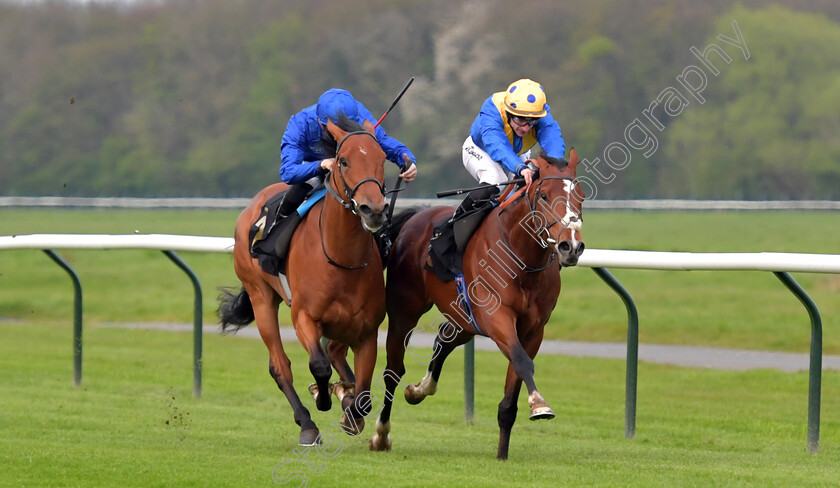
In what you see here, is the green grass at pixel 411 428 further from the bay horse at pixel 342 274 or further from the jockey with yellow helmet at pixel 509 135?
the jockey with yellow helmet at pixel 509 135

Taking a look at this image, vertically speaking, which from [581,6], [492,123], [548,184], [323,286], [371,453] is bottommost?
[371,453]

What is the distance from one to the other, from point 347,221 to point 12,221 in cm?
1418

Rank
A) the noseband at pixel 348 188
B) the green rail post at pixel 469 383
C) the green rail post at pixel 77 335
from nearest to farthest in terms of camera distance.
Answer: the noseband at pixel 348 188, the green rail post at pixel 469 383, the green rail post at pixel 77 335

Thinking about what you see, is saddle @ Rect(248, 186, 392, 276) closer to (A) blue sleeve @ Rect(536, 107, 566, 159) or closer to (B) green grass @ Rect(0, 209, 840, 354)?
(A) blue sleeve @ Rect(536, 107, 566, 159)

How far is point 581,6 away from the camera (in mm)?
20438

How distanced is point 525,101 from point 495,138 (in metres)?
0.25

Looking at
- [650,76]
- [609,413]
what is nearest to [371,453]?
[609,413]

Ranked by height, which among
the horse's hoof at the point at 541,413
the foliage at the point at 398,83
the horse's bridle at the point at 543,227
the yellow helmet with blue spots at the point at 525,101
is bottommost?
the horse's hoof at the point at 541,413

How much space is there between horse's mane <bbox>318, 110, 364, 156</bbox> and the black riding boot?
1.18 ft

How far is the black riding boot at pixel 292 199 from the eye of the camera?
20.9ft

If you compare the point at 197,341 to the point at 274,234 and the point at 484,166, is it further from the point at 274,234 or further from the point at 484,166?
the point at 484,166

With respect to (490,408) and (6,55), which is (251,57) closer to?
(6,55)

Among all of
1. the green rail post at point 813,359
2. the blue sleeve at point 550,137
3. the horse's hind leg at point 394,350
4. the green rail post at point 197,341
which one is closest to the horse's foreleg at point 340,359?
the horse's hind leg at point 394,350

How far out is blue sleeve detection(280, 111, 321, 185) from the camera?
608cm
